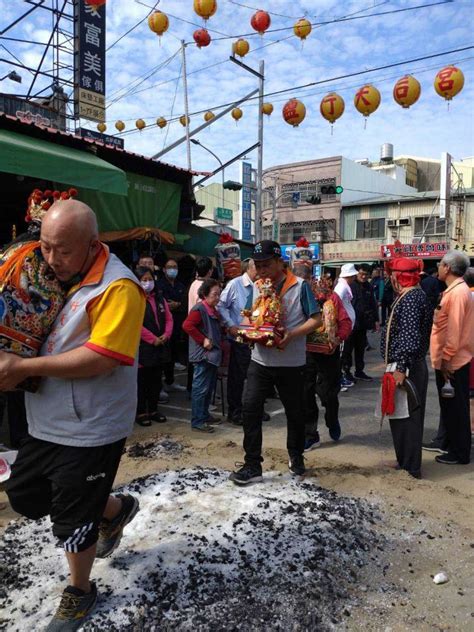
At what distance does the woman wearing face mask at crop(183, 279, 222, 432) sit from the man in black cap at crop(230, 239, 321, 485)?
58.8 inches

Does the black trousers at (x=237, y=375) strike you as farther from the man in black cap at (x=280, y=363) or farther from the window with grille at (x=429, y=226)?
the window with grille at (x=429, y=226)

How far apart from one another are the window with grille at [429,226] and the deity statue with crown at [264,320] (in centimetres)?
2842

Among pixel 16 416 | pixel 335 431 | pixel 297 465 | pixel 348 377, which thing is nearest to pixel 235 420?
pixel 335 431

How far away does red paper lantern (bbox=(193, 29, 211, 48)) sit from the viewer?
1259 centimetres

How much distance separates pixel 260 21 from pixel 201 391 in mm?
10256

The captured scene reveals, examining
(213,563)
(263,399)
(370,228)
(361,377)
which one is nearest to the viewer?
(213,563)

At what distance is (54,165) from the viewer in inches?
227

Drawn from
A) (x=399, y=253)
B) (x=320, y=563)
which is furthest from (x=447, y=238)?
(x=320, y=563)

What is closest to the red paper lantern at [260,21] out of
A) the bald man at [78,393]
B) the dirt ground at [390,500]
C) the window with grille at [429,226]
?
the dirt ground at [390,500]

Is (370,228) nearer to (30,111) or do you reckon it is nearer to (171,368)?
(30,111)

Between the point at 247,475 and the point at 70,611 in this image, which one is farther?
the point at 247,475

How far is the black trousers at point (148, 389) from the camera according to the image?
5.75 m

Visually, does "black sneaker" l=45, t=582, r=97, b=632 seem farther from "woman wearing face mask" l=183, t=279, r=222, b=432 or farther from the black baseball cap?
"woman wearing face mask" l=183, t=279, r=222, b=432

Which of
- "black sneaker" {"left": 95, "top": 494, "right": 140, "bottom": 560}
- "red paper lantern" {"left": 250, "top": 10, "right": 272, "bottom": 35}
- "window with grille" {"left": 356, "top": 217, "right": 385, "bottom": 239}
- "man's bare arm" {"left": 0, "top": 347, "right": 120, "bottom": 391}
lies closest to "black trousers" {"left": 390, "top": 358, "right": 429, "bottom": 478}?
"black sneaker" {"left": 95, "top": 494, "right": 140, "bottom": 560}
